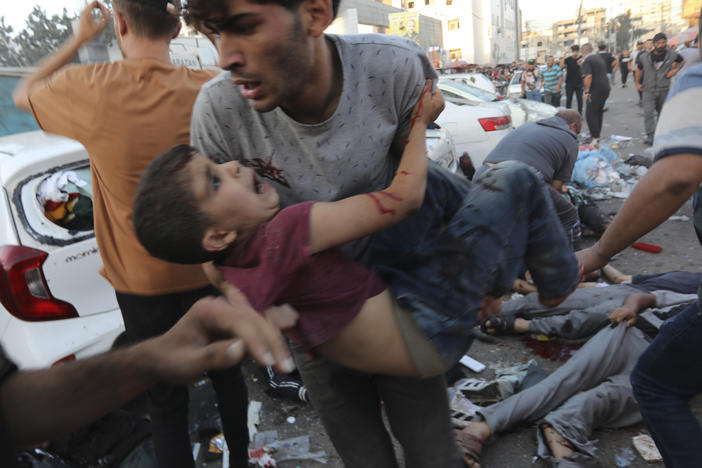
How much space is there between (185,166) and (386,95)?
0.60m

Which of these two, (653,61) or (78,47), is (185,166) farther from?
(653,61)

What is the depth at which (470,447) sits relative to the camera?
245 centimetres

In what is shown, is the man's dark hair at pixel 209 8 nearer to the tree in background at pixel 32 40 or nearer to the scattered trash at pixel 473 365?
the scattered trash at pixel 473 365

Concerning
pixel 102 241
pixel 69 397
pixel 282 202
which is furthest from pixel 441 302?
pixel 102 241

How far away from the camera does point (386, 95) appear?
1.38 m

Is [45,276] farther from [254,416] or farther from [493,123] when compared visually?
[493,123]

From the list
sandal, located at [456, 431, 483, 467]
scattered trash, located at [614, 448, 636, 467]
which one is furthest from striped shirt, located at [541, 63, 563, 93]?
sandal, located at [456, 431, 483, 467]

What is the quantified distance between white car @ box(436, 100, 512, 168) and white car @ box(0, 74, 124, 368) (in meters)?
5.60

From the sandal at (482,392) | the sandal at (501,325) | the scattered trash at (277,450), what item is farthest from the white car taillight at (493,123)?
the scattered trash at (277,450)

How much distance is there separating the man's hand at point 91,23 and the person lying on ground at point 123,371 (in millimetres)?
1653

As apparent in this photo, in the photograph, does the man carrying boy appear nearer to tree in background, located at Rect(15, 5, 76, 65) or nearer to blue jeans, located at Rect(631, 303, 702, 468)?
blue jeans, located at Rect(631, 303, 702, 468)

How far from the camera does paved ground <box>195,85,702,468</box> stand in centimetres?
257

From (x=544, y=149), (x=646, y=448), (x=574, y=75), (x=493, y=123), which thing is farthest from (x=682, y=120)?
(x=574, y=75)

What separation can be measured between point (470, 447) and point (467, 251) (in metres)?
1.55
